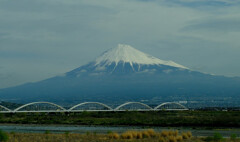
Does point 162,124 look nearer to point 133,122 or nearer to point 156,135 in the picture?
point 133,122

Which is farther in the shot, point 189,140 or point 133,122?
point 133,122

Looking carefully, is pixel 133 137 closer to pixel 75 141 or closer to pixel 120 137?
pixel 120 137

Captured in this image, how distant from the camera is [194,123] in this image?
57.0 metres

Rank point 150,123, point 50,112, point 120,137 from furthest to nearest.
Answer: point 50,112 → point 150,123 → point 120,137

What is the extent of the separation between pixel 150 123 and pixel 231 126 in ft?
38.5

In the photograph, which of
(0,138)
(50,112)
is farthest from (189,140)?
(50,112)

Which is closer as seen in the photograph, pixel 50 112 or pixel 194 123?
pixel 194 123

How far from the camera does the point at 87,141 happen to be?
102ft

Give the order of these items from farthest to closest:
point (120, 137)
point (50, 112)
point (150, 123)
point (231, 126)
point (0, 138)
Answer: point (50, 112) → point (150, 123) → point (231, 126) → point (120, 137) → point (0, 138)

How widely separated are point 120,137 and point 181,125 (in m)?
24.6

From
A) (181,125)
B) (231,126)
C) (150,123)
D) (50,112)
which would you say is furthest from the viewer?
(50,112)

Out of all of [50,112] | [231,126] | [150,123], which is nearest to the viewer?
[231,126]

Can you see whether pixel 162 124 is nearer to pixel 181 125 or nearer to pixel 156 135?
pixel 181 125

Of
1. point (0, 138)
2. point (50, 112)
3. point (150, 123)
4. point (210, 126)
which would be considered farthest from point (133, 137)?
point (50, 112)
